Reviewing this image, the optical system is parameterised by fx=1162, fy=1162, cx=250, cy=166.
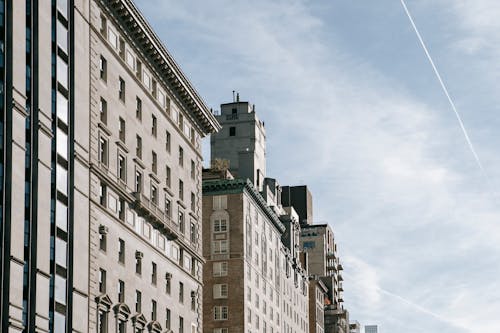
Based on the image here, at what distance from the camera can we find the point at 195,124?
10969cm

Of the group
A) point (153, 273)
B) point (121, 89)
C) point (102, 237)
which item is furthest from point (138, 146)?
point (102, 237)

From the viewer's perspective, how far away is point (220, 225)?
463ft

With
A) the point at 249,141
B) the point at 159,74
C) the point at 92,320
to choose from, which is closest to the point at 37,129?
the point at 92,320

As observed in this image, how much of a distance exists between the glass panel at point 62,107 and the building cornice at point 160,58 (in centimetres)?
1100

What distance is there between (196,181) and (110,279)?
91.0ft

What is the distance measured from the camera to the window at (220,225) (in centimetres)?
14075

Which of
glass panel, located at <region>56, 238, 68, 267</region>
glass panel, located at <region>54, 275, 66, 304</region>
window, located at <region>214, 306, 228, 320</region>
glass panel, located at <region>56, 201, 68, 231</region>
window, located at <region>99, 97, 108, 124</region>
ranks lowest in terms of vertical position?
glass panel, located at <region>54, 275, 66, 304</region>

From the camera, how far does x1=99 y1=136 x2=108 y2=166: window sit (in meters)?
83.6

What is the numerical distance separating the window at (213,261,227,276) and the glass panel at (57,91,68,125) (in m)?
64.1

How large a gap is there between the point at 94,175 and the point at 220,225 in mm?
60304

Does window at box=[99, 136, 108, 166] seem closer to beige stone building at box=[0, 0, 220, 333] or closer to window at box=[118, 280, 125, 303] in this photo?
beige stone building at box=[0, 0, 220, 333]

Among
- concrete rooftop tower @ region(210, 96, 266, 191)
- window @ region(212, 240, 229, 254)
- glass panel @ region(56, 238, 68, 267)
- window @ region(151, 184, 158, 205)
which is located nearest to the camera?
glass panel @ region(56, 238, 68, 267)

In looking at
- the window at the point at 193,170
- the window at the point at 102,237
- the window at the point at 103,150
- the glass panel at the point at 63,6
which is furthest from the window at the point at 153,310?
the glass panel at the point at 63,6

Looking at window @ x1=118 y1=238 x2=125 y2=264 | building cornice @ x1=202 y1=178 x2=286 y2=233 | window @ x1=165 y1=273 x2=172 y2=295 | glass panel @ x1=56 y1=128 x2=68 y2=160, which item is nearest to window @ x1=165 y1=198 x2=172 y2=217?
window @ x1=165 y1=273 x2=172 y2=295
